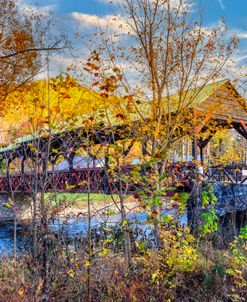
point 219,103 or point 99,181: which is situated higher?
point 219,103

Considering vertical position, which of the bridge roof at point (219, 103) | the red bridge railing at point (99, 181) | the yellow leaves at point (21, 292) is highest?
the bridge roof at point (219, 103)

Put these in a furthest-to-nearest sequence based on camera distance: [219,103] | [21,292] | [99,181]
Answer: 1. [219,103]
2. [99,181]
3. [21,292]

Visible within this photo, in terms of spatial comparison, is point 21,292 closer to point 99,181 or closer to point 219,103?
point 99,181

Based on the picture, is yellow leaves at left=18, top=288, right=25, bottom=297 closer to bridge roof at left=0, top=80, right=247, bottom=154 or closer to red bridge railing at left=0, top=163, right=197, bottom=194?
red bridge railing at left=0, top=163, right=197, bottom=194

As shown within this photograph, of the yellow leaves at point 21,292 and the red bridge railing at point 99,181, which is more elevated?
the red bridge railing at point 99,181

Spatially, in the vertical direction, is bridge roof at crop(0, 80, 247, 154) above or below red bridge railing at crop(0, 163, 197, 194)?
above

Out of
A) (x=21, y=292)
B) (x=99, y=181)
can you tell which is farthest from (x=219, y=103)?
(x=21, y=292)

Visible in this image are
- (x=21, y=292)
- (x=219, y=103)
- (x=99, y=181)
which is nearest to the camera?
(x=21, y=292)

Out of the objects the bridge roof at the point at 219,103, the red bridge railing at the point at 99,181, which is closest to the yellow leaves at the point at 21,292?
the red bridge railing at the point at 99,181

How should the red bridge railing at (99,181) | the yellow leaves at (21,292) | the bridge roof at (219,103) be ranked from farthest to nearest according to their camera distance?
1. the bridge roof at (219,103)
2. the red bridge railing at (99,181)
3. the yellow leaves at (21,292)

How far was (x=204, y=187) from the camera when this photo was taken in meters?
10.1

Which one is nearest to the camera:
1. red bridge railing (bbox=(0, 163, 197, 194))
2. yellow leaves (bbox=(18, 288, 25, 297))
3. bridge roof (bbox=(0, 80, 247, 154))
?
yellow leaves (bbox=(18, 288, 25, 297))

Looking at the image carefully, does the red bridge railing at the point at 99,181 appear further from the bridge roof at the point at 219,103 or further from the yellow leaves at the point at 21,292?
the bridge roof at the point at 219,103

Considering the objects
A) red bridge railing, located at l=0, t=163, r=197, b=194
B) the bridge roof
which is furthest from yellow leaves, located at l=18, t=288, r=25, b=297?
the bridge roof
